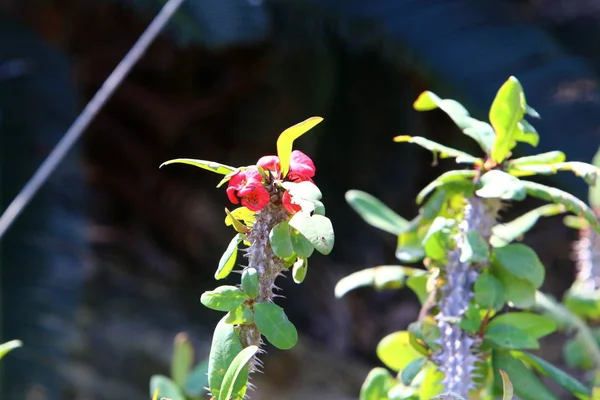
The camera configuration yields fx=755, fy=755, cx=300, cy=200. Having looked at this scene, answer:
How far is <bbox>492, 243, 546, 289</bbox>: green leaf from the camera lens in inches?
24.5

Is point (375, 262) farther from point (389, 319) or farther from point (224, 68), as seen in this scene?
point (224, 68)

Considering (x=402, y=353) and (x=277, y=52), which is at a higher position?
(x=277, y=52)

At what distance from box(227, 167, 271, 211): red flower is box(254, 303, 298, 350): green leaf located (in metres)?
0.07

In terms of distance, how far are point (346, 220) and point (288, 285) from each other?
14.9 inches

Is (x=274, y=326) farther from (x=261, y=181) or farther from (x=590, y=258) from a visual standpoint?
(x=590, y=258)

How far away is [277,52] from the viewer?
2346 mm

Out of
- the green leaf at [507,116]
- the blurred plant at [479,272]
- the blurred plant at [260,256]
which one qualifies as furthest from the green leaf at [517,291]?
the blurred plant at [260,256]

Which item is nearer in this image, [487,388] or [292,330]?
[292,330]

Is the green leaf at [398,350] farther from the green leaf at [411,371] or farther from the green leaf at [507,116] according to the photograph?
the green leaf at [507,116]

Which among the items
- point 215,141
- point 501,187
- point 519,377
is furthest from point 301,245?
point 215,141

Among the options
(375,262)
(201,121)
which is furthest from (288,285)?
(201,121)

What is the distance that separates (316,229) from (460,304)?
0.25 metres

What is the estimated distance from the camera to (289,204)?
0.49 meters

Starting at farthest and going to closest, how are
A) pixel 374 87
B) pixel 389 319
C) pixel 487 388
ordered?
pixel 389 319 → pixel 374 87 → pixel 487 388
